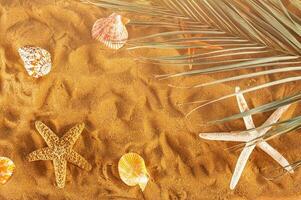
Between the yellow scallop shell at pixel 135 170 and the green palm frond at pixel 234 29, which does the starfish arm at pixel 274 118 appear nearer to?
the green palm frond at pixel 234 29

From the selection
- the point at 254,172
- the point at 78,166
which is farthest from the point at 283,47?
the point at 78,166

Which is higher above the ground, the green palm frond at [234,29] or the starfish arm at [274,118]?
the green palm frond at [234,29]

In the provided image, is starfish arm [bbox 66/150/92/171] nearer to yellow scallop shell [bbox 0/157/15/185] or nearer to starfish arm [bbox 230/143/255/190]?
yellow scallop shell [bbox 0/157/15/185]

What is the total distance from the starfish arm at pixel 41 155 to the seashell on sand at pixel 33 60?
1.13ft

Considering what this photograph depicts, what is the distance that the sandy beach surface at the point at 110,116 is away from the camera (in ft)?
6.31

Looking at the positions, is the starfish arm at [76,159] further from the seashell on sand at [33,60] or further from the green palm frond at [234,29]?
the green palm frond at [234,29]

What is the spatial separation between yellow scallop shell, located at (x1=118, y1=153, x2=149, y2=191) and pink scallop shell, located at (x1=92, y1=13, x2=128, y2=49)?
535 millimetres

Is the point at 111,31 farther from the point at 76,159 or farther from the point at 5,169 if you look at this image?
the point at 5,169

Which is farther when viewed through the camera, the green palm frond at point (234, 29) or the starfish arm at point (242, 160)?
the starfish arm at point (242, 160)

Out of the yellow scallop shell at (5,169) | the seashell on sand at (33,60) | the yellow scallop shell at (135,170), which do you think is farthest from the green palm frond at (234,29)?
the yellow scallop shell at (5,169)

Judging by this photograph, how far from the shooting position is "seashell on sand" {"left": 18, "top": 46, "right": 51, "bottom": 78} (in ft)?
6.14

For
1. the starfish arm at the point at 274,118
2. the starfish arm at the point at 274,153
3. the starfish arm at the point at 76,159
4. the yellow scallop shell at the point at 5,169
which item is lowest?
the yellow scallop shell at the point at 5,169

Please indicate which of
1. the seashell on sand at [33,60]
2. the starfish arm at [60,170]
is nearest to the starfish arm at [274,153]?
the starfish arm at [60,170]

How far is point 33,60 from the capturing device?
186 cm
